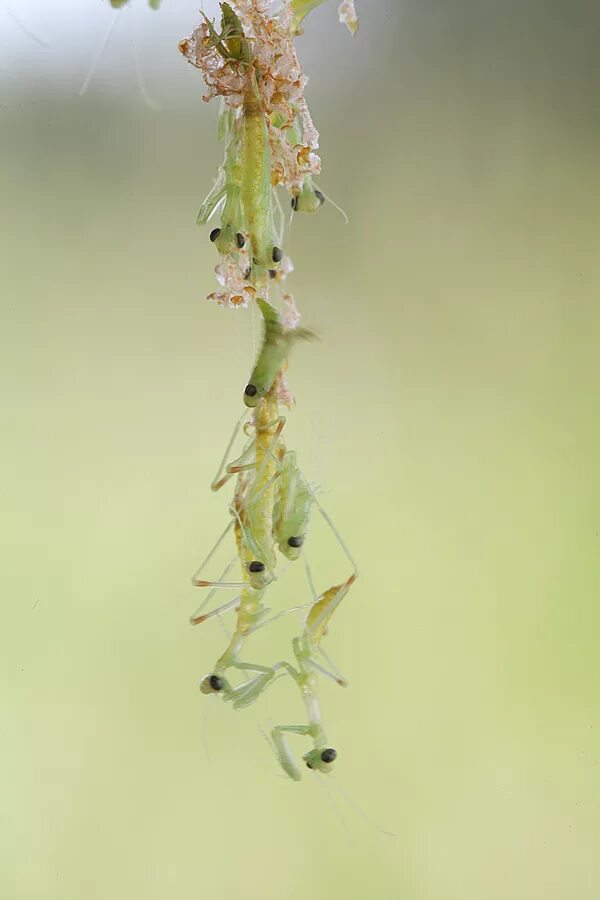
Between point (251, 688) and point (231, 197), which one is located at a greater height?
point (231, 197)

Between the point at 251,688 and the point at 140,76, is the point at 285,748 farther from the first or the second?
the point at 140,76

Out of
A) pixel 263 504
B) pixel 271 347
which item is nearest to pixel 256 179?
pixel 271 347

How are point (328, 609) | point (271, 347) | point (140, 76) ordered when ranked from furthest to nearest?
point (140, 76) < point (328, 609) < point (271, 347)

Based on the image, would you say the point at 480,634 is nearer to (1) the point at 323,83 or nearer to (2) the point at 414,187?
(2) the point at 414,187

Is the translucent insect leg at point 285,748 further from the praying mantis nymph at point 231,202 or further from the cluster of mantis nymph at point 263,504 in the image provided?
the praying mantis nymph at point 231,202

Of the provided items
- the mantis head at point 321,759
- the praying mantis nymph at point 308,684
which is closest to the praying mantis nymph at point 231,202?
the praying mantis nymph at point 308,684

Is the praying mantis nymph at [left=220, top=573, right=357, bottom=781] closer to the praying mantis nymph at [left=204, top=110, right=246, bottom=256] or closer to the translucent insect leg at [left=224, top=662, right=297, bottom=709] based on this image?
the translucent insect leg at [left=224, top=662, right=297, bottom=709]

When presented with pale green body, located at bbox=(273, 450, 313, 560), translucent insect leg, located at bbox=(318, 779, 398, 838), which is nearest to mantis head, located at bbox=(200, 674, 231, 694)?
pale green body, located at bbox=(273, 450, 313, 560)
